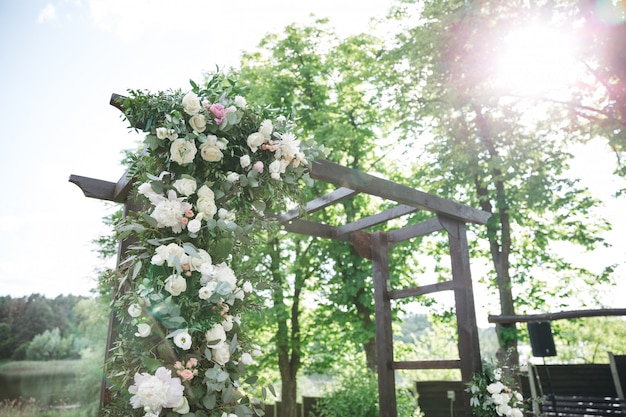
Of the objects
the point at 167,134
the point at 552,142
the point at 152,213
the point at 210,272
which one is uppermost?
the point at 552,142

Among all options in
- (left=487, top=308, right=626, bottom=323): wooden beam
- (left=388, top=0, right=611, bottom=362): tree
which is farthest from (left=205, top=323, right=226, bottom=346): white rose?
(left=388, top=0, right=611, bottom=362): tree

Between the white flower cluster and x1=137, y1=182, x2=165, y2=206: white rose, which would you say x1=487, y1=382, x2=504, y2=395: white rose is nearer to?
the white flower cluster

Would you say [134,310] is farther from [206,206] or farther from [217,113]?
[217,113]

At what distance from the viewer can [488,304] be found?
9297mm

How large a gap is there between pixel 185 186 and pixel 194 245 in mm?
246

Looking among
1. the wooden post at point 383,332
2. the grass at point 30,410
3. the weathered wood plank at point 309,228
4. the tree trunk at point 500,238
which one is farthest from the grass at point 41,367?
the tree trunk at point 500,238

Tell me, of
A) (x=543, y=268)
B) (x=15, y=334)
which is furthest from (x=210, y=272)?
(x=15, y=334)

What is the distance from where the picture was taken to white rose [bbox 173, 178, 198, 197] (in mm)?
1870

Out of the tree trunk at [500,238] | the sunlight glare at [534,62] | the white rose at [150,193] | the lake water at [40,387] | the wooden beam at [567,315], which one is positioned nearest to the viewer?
the white rose at [150,193]

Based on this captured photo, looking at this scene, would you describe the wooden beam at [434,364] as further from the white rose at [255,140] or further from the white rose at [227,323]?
the white rose at [255,140]

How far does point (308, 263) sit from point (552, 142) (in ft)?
15.5

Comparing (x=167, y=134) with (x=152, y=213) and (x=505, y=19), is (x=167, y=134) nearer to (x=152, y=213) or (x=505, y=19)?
(x=152, y=213)

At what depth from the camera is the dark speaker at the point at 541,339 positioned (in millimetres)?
4500

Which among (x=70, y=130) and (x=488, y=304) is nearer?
(x=70, y=130)
